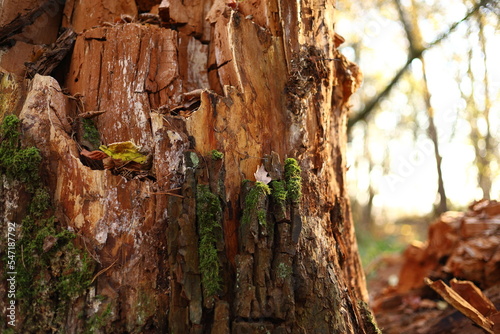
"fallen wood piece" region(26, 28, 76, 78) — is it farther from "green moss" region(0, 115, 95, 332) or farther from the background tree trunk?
"green moss" region(0, 115, 95, 332)

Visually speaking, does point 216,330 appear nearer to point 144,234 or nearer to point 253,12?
point 144,234

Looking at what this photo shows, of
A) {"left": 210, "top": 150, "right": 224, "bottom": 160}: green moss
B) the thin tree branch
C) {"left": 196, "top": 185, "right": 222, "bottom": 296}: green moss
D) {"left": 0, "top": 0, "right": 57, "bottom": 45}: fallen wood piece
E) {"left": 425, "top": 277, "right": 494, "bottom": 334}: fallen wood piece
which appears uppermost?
the thin tree branch

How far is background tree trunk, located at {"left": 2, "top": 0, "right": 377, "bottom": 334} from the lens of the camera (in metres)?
2.03

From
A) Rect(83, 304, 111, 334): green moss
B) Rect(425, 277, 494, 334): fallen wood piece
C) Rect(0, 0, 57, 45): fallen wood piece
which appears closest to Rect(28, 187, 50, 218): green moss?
Rect(83, 304, 111, 334): green moss

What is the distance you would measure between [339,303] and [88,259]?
1.45 meters

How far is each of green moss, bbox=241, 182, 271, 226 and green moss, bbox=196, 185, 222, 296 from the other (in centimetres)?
16

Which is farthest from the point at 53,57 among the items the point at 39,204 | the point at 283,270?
the point at 283,270

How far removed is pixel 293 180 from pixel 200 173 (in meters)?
0.58

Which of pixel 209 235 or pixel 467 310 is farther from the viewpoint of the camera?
pixel 467 310

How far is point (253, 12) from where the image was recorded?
2.65 metres

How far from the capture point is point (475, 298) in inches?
118

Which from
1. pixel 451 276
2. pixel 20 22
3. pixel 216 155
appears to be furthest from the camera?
pixel 451 276

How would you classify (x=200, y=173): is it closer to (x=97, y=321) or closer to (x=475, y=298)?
(x=97, y=321)

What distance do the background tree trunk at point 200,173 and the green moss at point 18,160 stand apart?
0.20 feet
